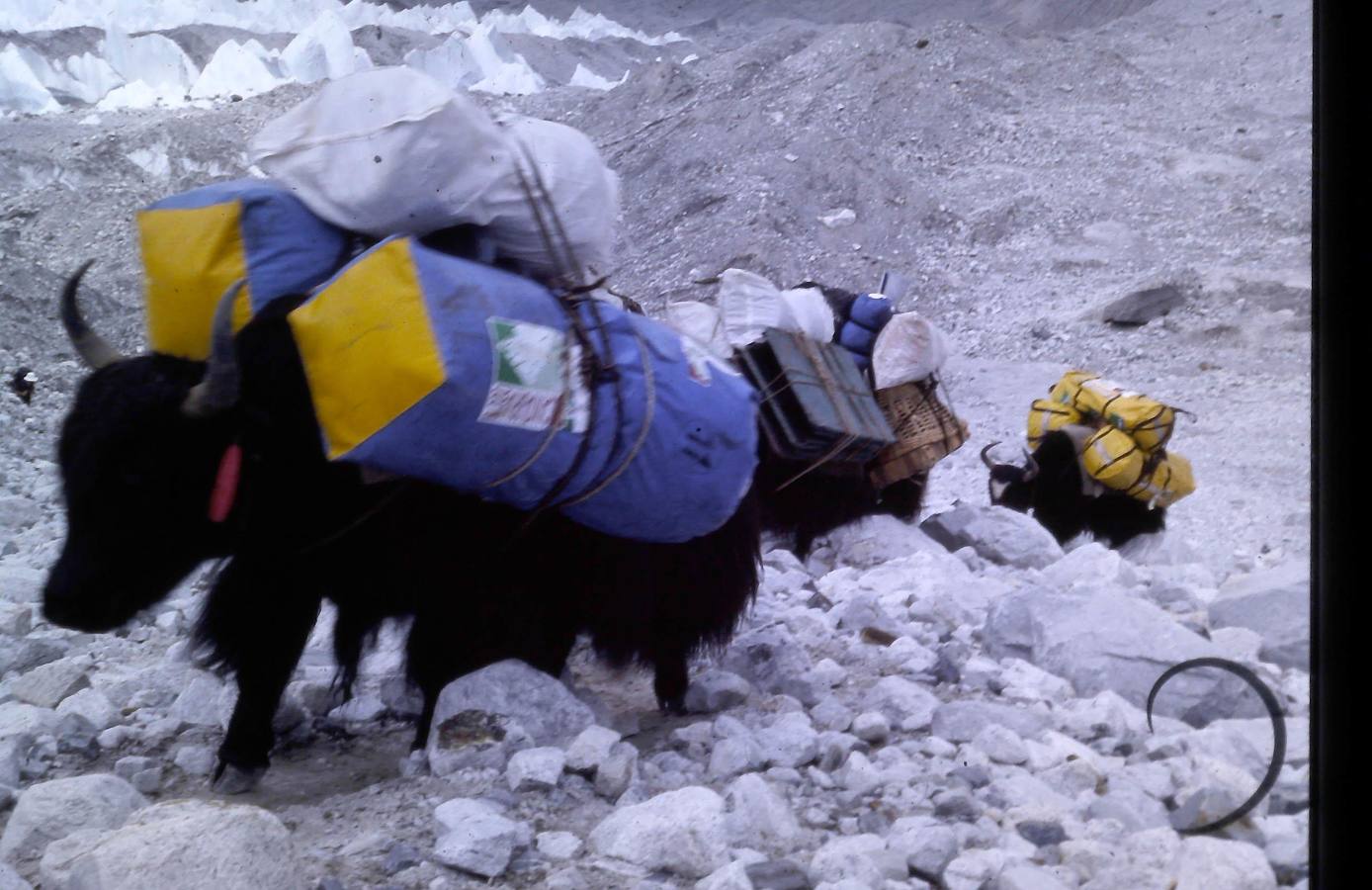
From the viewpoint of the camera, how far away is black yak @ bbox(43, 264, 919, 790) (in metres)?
1.93

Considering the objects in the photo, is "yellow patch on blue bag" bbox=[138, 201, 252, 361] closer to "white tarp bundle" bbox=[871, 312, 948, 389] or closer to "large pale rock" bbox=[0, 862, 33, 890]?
"large pale rock" bbox=[0, 862, 33, 890]

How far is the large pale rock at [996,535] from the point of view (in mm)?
3541

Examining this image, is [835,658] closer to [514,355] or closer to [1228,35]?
[514,355]

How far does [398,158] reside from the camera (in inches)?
76.4

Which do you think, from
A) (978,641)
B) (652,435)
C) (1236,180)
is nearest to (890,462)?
(978,641)

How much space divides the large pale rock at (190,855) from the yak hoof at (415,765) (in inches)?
21.4

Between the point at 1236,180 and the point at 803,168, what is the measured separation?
234 cm

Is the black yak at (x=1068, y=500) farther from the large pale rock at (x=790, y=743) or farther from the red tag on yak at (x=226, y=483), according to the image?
the red tag on yak at (x=226, y=483)

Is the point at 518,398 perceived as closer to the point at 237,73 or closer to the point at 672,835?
the point at 672,835

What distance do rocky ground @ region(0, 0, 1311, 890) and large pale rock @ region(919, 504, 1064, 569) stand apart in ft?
0.05

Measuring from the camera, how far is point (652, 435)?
2.08 meters

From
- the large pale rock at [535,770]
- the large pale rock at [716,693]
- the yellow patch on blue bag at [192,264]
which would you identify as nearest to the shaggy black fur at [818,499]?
the large pale rock at [716,693]

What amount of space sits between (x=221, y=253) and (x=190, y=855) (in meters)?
0.93

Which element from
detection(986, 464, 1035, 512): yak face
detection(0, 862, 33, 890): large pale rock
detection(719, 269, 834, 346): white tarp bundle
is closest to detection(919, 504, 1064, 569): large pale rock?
detection(986, 464, 1035, 512): yak face
